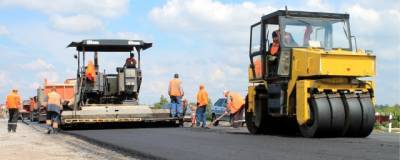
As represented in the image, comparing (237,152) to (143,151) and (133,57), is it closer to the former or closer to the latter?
(143,151)

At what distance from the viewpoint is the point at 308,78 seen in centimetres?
1148

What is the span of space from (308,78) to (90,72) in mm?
8306

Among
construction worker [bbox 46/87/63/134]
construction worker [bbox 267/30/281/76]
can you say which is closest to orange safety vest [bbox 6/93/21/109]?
construction worker [bbox 46/87/63/134]

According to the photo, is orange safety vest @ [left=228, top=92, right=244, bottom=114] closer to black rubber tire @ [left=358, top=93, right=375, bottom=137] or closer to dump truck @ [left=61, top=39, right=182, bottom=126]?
dump truck @ [left=61, top=39, right=182, bottom=126]

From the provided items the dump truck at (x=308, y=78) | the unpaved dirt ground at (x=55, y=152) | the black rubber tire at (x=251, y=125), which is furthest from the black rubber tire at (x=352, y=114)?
the unpaved dirt ground at (x=55, y=152)

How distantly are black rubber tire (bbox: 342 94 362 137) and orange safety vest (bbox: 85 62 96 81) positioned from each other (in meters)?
8.86

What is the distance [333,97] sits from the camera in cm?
1107

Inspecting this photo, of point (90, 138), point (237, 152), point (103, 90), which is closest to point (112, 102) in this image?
point (103, 90)

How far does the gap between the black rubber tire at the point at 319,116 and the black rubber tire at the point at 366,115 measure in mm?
624

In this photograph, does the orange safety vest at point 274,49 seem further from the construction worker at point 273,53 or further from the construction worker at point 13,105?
the construction worker at point 13,105

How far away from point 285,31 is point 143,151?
4.07 m

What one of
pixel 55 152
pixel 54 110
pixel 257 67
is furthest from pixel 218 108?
pixel 55 152

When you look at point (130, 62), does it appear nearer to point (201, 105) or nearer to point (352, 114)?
point (201, 105)

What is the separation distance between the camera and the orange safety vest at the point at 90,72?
1805 cm
